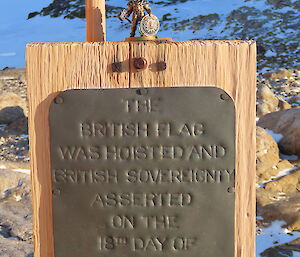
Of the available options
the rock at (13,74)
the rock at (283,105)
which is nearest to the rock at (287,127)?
the rock at (283,105)

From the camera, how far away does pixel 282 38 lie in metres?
25.9

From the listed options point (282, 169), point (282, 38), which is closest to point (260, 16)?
point (282, 38)

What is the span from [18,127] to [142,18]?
20.8ft

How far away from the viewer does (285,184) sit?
4.97 metres

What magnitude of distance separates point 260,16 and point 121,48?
31.1 metres

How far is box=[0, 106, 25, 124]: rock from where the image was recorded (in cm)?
828

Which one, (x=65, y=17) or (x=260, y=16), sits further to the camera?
(x=65, y=17)

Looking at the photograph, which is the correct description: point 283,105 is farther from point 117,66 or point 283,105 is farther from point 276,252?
point 117,66

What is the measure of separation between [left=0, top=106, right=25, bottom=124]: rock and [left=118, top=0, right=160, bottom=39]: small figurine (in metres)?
6.55

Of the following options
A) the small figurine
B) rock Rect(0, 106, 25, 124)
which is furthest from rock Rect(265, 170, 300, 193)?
rock Rect(0, 106, 25, 124)

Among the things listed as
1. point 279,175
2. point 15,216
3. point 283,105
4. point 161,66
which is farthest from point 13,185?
point 283,105

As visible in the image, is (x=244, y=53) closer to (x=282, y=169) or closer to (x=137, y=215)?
(x=137, y=215)

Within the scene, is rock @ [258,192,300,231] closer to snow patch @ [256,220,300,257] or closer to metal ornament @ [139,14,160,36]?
snow patch @ [256,220,300,257]

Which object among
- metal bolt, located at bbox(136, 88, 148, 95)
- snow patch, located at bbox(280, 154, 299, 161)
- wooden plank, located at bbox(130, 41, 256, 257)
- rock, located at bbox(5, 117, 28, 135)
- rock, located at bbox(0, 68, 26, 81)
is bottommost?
rock, located at bbox(0, 68, 26, 81)
